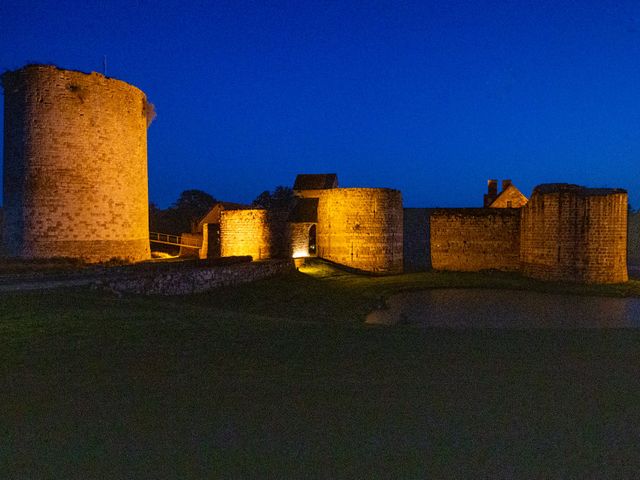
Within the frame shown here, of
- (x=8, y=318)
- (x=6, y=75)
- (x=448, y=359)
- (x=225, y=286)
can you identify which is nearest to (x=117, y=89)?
(x=6, y=75)

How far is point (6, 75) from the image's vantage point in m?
20.1

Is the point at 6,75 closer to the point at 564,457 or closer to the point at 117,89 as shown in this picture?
the point at 117,89

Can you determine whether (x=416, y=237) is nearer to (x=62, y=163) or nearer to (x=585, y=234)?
(x=585, y=234)

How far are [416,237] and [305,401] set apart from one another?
4092cm

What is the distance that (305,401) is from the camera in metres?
4.68

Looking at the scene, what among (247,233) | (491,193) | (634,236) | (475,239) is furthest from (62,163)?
(634,236)

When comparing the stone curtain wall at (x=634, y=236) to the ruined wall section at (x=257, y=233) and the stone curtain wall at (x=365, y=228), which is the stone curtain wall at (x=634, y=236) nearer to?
the stone curtain wall at (x=365, y=228)

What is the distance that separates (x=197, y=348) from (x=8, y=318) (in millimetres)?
3508

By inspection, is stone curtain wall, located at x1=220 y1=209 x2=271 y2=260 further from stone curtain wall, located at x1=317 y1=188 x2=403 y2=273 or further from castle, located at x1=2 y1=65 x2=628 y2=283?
stone curtain wall, located at x1=317 y1=188 x2=403 y2=273

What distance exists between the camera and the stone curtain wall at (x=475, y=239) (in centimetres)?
2620

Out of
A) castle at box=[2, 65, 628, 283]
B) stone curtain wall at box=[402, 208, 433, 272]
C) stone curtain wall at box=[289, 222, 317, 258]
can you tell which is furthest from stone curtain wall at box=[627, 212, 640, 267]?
stone curtain wall at box=[289, 222, 317, 258]

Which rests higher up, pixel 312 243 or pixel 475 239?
pixel 475 239

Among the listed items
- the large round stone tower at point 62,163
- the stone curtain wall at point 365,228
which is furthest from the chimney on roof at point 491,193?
the large round stone tower at point 62,163

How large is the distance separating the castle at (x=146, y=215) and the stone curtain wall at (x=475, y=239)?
0.17 ft
